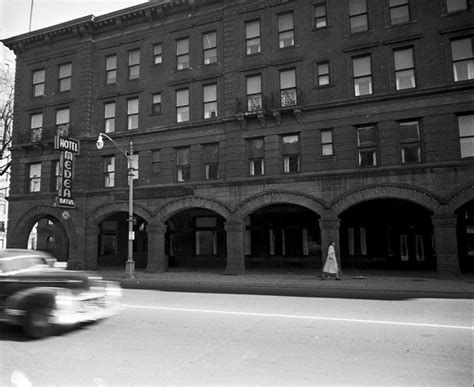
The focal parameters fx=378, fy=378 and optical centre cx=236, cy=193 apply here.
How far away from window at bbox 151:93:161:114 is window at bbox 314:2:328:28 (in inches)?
425

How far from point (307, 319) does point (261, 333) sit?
1.82 metres

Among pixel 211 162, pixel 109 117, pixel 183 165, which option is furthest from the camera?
pixel 109 117

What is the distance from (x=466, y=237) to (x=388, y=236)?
164 inches

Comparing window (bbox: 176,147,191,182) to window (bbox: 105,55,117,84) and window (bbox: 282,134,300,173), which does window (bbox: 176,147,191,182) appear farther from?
window (bbox: 105,55,117,84)

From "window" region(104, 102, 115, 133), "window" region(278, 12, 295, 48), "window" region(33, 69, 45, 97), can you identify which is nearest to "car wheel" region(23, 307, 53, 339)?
"window" region(278, 12, 295, 48)

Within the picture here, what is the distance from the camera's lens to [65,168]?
24.9 meters

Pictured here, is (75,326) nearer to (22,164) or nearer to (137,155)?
(137,155)

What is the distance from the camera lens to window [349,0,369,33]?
68.1ft

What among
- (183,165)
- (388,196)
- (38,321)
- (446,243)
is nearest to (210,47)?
(183,165)

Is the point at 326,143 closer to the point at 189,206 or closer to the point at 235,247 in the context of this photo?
the point at 235,247

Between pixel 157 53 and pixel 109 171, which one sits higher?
pixel 157 53

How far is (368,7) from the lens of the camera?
20578 millimetres

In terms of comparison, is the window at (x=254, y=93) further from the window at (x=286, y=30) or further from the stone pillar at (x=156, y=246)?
the stone pillar at (x=156, y=246)

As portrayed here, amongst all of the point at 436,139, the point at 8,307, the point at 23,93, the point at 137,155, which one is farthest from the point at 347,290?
the point at 23,93
